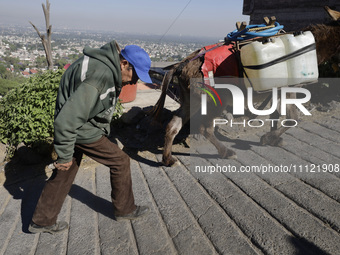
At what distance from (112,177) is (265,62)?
2276 mm

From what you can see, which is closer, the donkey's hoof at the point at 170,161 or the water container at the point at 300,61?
the water container at the point at 300,61

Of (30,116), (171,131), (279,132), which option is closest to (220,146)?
(171,131)

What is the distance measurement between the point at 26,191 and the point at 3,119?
1.39m

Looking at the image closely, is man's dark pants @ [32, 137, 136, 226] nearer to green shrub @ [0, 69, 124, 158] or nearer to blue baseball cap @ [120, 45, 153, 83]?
blue baseball cap @ [120, 45, 153, 83]

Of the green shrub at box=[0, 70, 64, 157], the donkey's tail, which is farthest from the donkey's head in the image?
the green shrub at box=[0, 70, 64, 157]

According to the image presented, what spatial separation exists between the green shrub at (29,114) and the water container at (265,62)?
286cm

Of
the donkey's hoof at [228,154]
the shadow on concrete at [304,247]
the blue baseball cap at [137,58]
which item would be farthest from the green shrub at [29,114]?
the shadow on concrete at [304,247]

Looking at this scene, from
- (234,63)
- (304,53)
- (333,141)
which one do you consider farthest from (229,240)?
(333,141)

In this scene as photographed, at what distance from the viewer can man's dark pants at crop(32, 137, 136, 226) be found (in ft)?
8.25

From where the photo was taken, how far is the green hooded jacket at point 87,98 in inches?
82.3

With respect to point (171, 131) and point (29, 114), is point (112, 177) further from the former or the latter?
point (29, 114)

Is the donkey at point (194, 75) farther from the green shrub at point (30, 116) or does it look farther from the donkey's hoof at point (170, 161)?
the green shrub at point (30, 116)

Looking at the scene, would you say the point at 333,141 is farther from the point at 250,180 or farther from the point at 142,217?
the point at 142,217

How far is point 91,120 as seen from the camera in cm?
242
